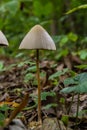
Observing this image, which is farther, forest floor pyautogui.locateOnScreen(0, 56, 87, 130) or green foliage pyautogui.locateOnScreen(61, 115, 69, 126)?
forest floor pyautogui.locateOnScreen(0, 56, 87, 130)

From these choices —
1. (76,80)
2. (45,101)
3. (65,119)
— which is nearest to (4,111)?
(45,101)

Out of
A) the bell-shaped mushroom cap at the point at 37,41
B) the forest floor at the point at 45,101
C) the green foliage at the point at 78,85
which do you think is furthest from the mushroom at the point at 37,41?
the green foliage at the point at 78,85

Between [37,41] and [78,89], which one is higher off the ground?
[37,41]

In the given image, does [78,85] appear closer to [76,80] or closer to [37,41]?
[76,80]

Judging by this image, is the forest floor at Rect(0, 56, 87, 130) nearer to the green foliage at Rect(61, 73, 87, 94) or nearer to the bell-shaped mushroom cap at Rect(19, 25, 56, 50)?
the green foliage at Rect(61, 73, 87, 94)

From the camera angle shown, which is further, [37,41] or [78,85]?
[37,41]

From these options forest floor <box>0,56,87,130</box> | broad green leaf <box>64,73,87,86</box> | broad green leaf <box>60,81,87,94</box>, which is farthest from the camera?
forest floor <box>0,56,87,130</box>

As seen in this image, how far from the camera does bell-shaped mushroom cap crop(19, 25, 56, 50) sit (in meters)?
1.98

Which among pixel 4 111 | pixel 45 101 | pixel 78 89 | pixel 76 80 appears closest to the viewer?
pixel 78 89

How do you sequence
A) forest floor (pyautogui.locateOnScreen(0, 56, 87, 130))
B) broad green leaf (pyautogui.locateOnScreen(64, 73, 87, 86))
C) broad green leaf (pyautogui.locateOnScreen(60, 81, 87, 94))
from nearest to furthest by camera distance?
broad green leaf (pyautogui.locateOnScreen(60, 81, 87, 94)), broad green leaf (pyautogui.locateOnScreen(64, 73, 87, 86)), forest floor (pyautogui.locateOnScreen(0, 56, 87, 130))

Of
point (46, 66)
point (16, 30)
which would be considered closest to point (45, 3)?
point (16, 30)

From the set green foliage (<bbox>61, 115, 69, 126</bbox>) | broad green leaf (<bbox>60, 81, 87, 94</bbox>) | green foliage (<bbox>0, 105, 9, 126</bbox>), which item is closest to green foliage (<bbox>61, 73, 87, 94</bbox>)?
broad green leaf (<bbox>60, 81, 87, 94</bbox>)

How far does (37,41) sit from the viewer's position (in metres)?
1.99

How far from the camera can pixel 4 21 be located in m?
6.18
